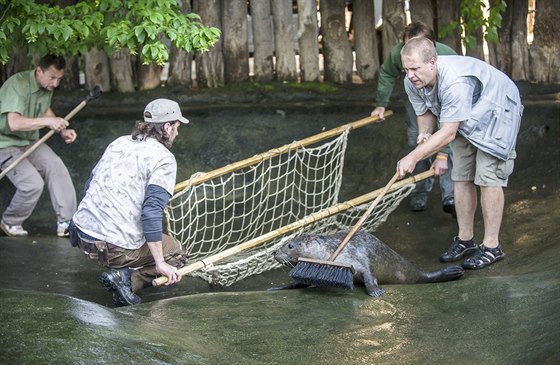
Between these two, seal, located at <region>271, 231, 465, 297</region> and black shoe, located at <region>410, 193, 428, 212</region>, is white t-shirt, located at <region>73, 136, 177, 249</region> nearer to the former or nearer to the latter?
seal, located at <region>271, 231, 465, 297</region>

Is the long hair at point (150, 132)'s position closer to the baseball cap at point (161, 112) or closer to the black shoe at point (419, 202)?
the baseball cap at point (161, 112)

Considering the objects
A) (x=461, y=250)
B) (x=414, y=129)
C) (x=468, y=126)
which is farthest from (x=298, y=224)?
(x=414, y=129)

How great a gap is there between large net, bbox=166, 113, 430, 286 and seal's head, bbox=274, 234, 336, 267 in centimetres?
25

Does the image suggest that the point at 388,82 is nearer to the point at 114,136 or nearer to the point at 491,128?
the point at 491,128

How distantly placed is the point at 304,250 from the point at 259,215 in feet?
5.95

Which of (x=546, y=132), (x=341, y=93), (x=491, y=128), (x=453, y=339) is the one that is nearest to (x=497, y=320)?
(x=453, y=339)

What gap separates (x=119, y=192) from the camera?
692 cm

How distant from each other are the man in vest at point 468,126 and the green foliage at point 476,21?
2.75m

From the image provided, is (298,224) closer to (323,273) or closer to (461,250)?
(323,273)

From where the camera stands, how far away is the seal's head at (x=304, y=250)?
725cm

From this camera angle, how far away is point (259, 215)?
9062 mm

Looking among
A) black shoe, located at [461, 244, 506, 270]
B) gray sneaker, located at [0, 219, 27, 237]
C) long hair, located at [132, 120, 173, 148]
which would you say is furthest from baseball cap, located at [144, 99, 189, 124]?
gray sneaker, located at [0, 219, 27, 237]

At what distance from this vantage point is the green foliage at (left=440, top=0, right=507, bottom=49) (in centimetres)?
1027

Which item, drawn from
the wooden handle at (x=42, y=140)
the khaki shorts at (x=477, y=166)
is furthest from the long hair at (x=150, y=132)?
the khaki shorts at (x=477, y=166)
